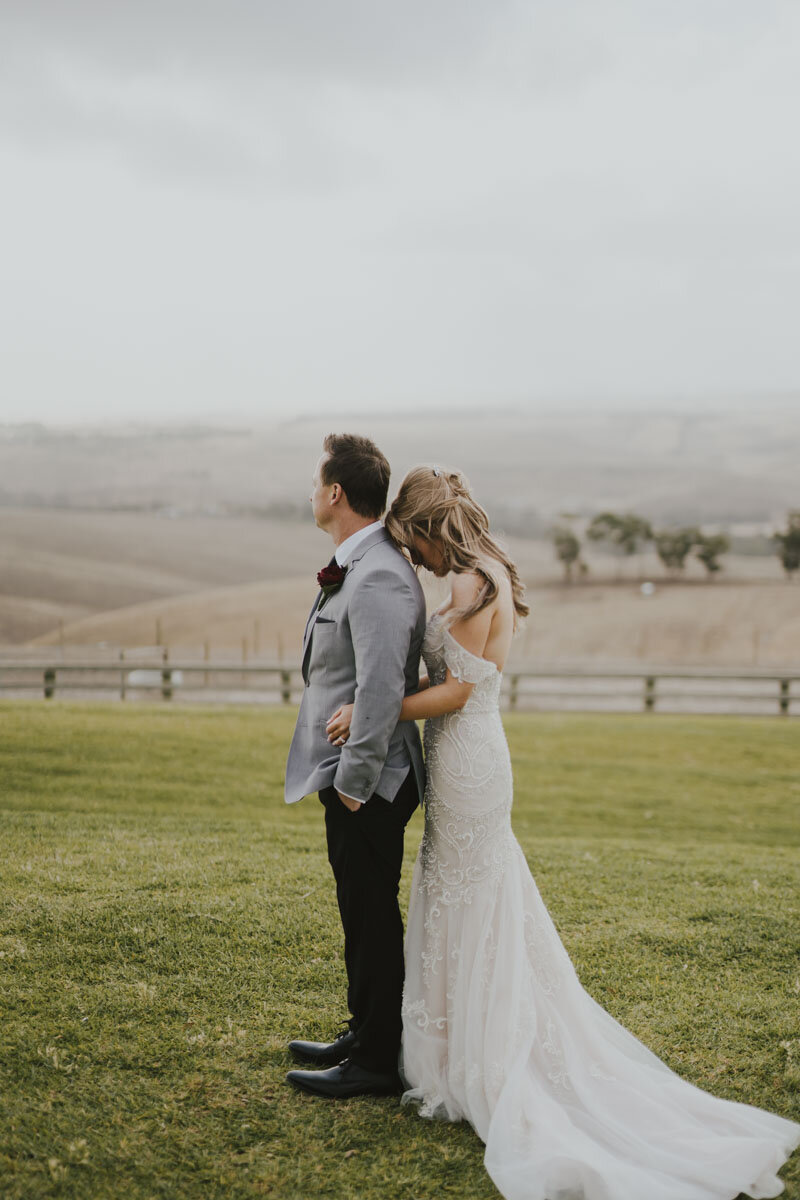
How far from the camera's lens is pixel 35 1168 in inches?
121

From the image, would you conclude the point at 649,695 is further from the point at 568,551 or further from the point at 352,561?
the point at 352,561

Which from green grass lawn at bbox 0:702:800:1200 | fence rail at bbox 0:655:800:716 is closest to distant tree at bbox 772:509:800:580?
fence rail at bbox 0:655:800:716

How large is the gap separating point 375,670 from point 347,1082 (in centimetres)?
167

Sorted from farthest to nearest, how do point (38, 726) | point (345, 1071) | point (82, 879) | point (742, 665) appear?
1. point (742, 665)
2. point (38, 726)
3. point (82, 879)
4. point (345, 1071)

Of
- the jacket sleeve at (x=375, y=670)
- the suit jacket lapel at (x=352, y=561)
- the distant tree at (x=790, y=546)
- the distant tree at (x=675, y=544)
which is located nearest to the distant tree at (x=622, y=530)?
the distant tree at (x=675, y=544)

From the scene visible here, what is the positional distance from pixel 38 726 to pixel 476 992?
11356mm

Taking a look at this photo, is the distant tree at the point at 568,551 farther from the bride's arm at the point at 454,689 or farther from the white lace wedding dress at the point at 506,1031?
the bride's arm at the point at 454,689

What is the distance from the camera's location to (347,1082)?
3645mm

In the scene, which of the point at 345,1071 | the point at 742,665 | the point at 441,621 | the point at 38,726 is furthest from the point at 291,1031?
the point at 742,665

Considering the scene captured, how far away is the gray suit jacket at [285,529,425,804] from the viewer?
130 inches

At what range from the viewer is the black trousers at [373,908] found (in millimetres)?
Result: 3541

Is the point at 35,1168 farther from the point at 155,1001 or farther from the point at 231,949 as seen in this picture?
the point at 231,949

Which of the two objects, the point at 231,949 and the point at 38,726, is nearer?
the point at 231,949

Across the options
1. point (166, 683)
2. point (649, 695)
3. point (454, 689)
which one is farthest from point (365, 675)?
point (649, 695)
